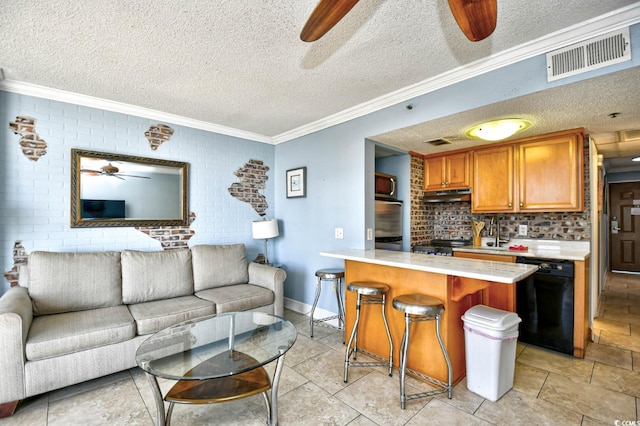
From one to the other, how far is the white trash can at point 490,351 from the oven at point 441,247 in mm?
1329

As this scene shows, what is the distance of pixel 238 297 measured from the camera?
294 centimetres

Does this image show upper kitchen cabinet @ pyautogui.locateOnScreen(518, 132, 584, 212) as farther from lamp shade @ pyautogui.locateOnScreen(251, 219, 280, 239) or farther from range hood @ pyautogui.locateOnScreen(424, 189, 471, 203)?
lamp shade @ pyautogui.locateOnScreen(251, 219, 280, 239)

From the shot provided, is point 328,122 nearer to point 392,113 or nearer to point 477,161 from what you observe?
point 392,113

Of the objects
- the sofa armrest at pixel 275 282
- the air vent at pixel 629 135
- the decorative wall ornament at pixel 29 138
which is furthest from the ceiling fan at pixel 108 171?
the air vent at pixel 629 135

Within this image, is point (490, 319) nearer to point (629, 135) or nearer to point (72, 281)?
point (629, 135)

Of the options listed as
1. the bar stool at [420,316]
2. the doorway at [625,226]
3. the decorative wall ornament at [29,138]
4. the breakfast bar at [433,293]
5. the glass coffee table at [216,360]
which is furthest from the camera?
the doorway at [625,226]

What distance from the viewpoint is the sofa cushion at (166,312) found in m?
2.36

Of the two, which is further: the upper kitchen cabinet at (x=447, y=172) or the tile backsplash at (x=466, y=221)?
the upper kitchen cabinet at (x=447, y=172)

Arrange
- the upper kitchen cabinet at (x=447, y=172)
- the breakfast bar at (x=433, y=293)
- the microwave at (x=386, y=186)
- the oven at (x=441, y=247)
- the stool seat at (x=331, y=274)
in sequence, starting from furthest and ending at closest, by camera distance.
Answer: the upper kitchen cabinet at (x=447, y=172), the microwave at (x=386, y=186), the oven at (x=441, y=247), the stool seat at (x=331, y=274), the breakfast bar at (x=433, y=293)

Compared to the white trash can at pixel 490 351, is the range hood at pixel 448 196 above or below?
above

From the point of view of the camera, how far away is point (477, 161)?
3580 mm

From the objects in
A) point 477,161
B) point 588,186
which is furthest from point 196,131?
point 588,186

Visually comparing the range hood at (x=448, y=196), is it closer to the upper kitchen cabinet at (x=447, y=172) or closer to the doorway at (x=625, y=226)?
the upper kitchen cabinet at (x=447, y=172)

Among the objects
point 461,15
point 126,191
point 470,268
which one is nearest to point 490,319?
point 470,268
